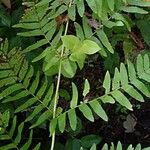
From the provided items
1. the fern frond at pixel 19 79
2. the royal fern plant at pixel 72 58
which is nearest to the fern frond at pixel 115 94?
the royal fern plant at pixel 72 58

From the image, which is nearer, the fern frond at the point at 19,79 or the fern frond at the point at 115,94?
the fern frond at the point at 115,94

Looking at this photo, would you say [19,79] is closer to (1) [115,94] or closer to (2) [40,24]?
(2) [40,24]

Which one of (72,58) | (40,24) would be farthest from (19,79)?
(72,58)

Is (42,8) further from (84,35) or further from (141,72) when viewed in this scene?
(141,72)

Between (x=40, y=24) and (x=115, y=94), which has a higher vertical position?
(x=40, y=24)

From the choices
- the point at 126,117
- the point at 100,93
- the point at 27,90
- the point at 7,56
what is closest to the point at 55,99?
the point at 27,90

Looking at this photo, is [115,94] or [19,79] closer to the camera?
[115,94]

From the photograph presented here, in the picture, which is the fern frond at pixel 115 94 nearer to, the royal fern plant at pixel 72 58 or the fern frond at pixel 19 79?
the royal fern plant at pixel 72 58

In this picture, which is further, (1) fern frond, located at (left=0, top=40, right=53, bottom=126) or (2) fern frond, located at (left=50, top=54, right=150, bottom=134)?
(1) fern frond, located at (left=0, top=40, right=53, bottom=126)

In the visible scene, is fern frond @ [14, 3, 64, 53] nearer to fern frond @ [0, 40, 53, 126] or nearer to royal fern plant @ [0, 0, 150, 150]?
royal fern plant @ [0, 0, 150, 150]

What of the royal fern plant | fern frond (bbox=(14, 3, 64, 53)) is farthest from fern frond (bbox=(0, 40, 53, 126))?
fern frond (bbox=(14, 3, 64, 53))

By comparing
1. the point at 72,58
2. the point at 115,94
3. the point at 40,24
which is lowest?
the point at 115,94
